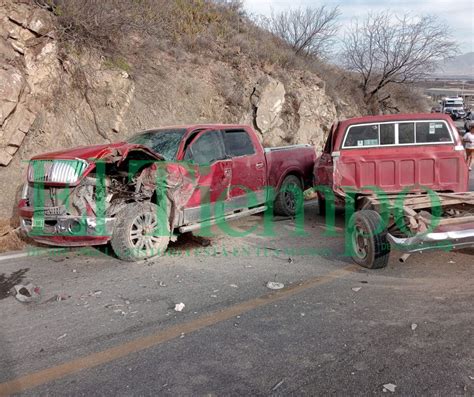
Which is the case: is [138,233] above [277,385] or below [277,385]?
above

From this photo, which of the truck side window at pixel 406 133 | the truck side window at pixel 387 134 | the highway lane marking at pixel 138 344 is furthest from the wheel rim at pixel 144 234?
the truck side window at pixel 406 133

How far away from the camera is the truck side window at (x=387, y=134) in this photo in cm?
695

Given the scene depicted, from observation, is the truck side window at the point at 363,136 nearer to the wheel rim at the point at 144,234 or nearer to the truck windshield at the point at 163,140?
the truck windshield at the point at 163,140

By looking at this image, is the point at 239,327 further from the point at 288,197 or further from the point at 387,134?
the point at 288,197

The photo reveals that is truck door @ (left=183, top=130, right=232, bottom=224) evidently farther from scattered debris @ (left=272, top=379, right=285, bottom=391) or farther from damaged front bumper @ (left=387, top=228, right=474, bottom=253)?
scattered debris @ (left=272, top=379, right=285, bottom=391)

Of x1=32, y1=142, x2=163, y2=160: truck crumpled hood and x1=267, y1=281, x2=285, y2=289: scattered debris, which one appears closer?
x1=267, y1=281, x2=285, y2=289: scattered debris

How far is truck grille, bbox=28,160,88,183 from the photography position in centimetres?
548

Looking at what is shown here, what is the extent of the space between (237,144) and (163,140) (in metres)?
1.31

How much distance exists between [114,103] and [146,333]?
9.13 meters

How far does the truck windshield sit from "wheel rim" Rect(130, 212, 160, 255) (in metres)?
0.99

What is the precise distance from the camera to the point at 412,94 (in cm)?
2911

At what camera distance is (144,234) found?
5.82 meters

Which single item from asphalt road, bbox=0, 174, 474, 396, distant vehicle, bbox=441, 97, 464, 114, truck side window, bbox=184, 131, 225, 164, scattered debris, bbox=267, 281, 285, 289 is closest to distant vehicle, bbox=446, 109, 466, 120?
distant vehicle, bbox=441, 97, 464, 114

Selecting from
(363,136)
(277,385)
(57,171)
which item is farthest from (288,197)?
(277,385)
